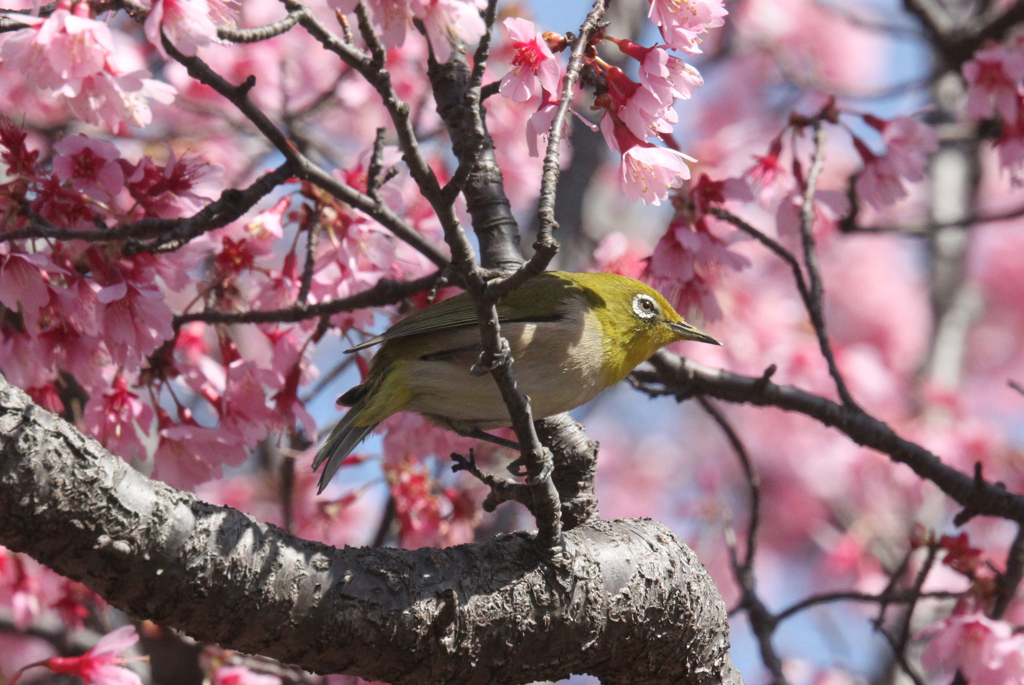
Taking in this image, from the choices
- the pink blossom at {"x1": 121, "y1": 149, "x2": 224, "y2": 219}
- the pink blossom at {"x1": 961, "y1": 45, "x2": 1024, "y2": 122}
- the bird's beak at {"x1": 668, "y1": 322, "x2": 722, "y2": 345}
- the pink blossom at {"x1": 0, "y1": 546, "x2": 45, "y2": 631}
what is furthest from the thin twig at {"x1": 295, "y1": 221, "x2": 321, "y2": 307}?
the pink blossom at {"x1": 961, "y1": 45, "x2": 1024, "y2": 122}

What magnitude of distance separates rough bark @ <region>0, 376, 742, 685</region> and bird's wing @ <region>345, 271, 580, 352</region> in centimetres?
79

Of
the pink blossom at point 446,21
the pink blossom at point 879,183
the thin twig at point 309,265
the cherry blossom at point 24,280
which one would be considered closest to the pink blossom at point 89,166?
the cherry blossom at point 24,280

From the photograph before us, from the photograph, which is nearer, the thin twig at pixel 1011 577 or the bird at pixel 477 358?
the bird at pixel 477 358

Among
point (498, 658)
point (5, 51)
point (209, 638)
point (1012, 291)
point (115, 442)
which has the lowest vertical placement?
point (209, 638)

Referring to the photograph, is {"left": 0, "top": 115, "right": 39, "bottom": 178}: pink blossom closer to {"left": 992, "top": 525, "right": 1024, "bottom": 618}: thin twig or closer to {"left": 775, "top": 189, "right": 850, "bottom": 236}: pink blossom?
{"left": 775, "top": 189, "right": 850, "bottom": 236}: pink blossom

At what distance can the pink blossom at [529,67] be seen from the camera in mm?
2299

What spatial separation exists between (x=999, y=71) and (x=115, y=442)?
3.65 meters

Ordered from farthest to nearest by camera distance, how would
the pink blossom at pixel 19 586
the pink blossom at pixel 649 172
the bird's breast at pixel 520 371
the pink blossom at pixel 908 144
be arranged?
the pink blossom at pixel 908 144
the pink blossom at pixel 19 586
the bird's breast at pixel 520 371
the pink blossom at pixel 649 172

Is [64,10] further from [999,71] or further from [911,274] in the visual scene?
[911,274]

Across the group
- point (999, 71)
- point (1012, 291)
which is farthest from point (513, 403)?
point (1012, 291)

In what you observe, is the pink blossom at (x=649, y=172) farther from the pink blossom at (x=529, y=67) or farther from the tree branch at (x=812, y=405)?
the tree branch at (x=812, y=405)

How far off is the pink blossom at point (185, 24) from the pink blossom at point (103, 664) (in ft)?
5.42

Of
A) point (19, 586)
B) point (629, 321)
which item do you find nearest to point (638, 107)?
point (629, 321)

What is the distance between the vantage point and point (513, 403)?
7.06 ft
